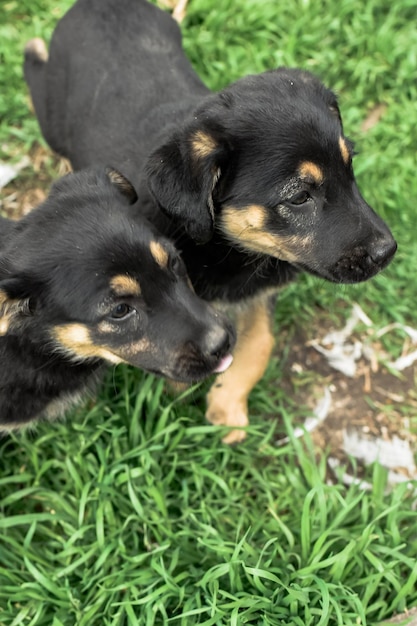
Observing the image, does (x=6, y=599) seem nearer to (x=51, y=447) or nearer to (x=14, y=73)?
(x=51, y=447)

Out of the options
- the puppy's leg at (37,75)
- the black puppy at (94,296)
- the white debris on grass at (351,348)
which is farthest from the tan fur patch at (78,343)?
the puppy's leg at (37,75)

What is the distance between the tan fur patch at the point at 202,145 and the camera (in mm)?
3051

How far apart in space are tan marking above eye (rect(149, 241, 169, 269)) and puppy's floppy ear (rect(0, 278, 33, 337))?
0.62m

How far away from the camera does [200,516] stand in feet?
12.0

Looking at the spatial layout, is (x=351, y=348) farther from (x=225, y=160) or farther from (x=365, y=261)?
(x=225, y=160)

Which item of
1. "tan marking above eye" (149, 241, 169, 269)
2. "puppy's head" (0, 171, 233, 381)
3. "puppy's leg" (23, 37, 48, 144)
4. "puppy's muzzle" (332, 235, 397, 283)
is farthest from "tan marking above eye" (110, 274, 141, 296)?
"puppy's leg" (23, 37, 48, 144)

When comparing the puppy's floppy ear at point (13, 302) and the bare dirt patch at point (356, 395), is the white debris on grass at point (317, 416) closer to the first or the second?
the bare dirt patch at point (356, 395)

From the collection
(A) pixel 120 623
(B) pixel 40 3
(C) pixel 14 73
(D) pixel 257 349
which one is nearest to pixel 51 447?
(A) pixel 120 623

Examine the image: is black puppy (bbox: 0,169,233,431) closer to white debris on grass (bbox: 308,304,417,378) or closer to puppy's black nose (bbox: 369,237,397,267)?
puppy's black nose (bbox: 369,237,397,267)

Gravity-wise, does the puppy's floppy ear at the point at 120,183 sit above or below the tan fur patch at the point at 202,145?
below

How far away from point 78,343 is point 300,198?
4.41 feet

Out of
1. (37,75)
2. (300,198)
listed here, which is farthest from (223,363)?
(37,75)

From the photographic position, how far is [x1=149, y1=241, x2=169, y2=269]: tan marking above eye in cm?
296

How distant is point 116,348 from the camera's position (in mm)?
3094
